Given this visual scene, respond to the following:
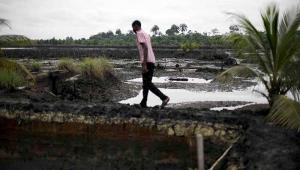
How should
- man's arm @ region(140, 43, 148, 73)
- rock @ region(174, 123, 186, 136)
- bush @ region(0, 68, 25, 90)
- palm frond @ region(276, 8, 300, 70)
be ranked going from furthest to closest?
bush @ region(0, 68, 25, 90) → man's arm @ region(140, 43, 148, 73) → palm frond @ region(276, 8, 300, 70) → rock @ region(174, 123, 186, 136)

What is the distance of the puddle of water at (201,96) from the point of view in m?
16.0

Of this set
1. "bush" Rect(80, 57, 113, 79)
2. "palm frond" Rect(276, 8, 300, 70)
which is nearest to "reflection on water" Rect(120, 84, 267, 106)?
"bush" Rect(80, 57, 113, 79)

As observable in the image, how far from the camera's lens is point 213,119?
888 cm

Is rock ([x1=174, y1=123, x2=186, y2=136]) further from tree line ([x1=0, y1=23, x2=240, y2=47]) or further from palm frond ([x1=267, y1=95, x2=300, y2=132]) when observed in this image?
tree line ([x1=0, y1=23, x2=240, y2=47])

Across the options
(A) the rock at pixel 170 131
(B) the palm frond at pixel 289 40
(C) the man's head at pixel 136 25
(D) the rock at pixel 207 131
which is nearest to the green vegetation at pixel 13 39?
(C) the man's head at pixel 136 25

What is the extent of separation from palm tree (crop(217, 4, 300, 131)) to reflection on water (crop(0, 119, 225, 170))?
6.19 ft

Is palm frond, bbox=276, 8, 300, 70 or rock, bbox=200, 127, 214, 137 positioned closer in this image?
rock, bbox=200, 127, 214, 137

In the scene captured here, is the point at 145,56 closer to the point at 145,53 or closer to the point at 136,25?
the point at 145,53

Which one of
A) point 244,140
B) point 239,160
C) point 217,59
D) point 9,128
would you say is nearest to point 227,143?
point 244,140

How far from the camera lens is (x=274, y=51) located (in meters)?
9.42

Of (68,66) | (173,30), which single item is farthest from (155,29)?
(68,66)

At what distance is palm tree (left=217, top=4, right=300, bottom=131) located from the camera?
29.9 ft

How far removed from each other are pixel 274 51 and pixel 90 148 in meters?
4.54

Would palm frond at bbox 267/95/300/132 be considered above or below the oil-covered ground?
above
